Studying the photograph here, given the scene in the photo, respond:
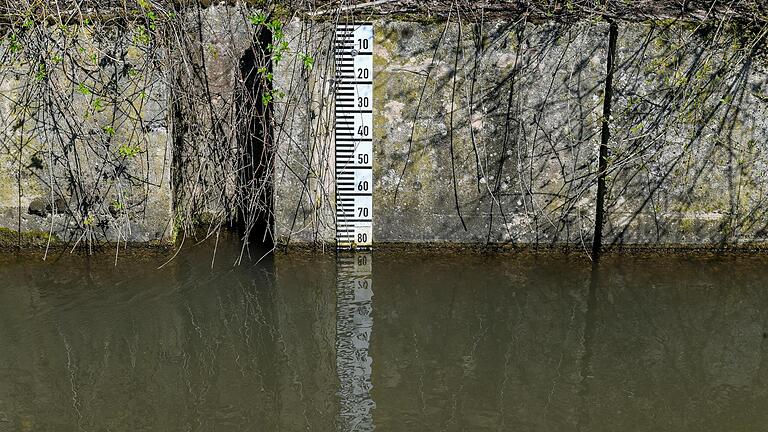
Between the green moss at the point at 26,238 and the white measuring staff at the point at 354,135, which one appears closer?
the white measuring staff at the point at 354,135

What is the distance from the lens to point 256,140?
5.27 metres

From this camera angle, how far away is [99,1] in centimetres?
472

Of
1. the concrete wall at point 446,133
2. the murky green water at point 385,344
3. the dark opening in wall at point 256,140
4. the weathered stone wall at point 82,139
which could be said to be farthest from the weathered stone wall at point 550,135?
the weathered stone wall at point 82,139

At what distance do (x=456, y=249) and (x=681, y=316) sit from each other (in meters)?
1.42

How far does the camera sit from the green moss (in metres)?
5.00

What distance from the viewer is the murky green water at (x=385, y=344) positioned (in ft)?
11.3

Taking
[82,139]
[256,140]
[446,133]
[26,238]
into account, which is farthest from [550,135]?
[26,238]

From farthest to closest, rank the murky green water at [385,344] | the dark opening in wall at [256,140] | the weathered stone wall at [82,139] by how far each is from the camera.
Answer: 1. the dark opening in wall at [256,140]
2. the weathered stone wall at [82,139]
3. the murky green water at [385,344]

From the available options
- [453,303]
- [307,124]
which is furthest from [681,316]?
[307,124]

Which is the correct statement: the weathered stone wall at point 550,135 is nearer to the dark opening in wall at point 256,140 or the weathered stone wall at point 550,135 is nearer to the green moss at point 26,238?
the dark opening in wall at point 256,140

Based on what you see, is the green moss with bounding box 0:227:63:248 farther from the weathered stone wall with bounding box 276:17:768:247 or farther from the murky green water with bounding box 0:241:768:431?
the weathered stone wall with bounding box 276:17:768:247

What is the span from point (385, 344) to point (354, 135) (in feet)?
4.82

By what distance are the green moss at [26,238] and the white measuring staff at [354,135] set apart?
1776 millimetres

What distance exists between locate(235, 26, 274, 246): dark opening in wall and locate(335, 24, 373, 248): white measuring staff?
431mm
